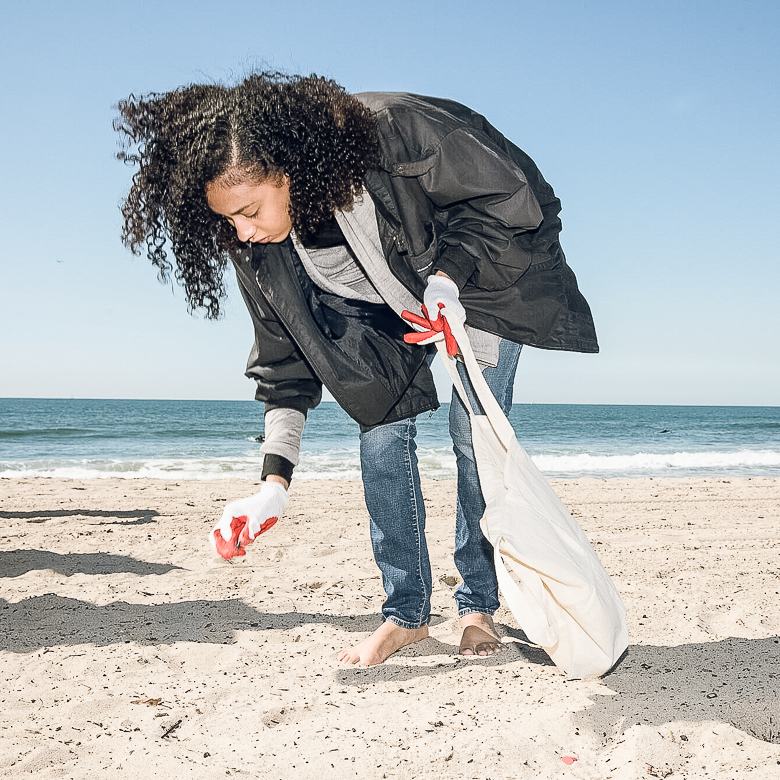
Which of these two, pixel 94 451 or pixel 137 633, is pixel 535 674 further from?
pixel 94 451

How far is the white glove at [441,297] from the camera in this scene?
1771 mm

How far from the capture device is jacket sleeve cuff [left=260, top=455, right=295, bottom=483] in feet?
6.76

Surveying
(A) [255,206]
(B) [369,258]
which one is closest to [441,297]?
(B) [369,258]

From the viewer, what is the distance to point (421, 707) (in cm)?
183

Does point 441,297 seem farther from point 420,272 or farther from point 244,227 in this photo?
point 244,227

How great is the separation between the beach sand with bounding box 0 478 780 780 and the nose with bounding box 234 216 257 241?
1.24 metres

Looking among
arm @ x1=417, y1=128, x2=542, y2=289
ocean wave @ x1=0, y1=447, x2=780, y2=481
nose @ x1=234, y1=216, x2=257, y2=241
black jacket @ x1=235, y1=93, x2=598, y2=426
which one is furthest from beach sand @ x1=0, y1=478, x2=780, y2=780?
ocean wave @ x1=0, y1=447, x2=780, y2=481

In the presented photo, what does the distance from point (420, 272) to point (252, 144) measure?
21.6 inches

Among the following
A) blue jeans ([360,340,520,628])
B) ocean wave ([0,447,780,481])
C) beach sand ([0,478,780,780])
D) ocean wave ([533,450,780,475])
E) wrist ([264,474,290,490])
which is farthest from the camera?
ocean wave ([533,450,780,475])

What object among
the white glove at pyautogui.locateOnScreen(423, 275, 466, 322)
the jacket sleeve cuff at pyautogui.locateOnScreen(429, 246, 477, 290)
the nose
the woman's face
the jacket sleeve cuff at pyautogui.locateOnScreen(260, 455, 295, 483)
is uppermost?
the woman's face

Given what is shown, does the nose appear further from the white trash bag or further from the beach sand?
Result: the beach sand

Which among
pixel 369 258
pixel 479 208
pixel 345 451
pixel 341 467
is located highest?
pixel 479 208

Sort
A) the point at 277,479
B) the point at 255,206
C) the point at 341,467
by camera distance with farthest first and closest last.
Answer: the point at 341,467
the point at 277,479
the point at 255,206

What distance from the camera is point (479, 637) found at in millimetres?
2217
